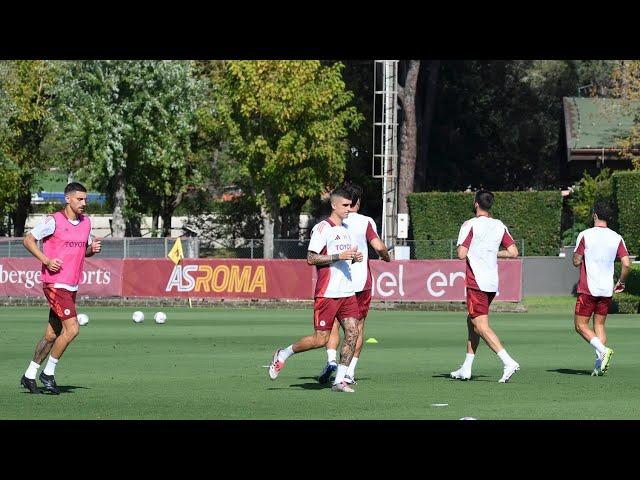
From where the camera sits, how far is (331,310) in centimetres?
1423

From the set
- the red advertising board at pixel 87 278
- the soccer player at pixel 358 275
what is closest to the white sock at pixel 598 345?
the soccer player at pixel 358 275

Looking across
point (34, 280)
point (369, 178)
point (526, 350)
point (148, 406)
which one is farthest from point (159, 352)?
point (369, 178)

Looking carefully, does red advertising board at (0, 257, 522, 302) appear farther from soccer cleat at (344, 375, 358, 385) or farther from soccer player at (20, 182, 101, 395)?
soccer player at (20, 182, 101, 395)

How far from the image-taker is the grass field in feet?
40.7

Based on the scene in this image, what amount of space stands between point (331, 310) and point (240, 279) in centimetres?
2280

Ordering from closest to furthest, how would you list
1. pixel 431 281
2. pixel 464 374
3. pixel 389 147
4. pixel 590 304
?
pixel 464 374 < pixel 590 304 < pixel 431 281 < pixel 389 147

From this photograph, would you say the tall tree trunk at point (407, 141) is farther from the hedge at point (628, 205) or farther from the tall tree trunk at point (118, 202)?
the hedge at point (628, 205)

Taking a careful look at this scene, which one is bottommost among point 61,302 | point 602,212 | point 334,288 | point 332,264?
point 61,302

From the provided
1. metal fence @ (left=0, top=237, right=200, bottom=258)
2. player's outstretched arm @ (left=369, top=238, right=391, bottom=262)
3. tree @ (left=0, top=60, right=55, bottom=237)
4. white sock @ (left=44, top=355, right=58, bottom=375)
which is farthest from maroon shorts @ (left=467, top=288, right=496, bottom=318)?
tree @ (left=0, top=60, right=55, bottom=237)

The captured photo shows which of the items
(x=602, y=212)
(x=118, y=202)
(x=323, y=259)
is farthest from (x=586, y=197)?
(x=323, y=259)

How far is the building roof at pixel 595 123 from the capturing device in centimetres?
5409

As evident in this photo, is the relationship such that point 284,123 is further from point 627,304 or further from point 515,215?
point 627,304

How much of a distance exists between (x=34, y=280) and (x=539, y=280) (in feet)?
63.3

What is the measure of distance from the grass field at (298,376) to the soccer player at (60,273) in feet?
1.28
